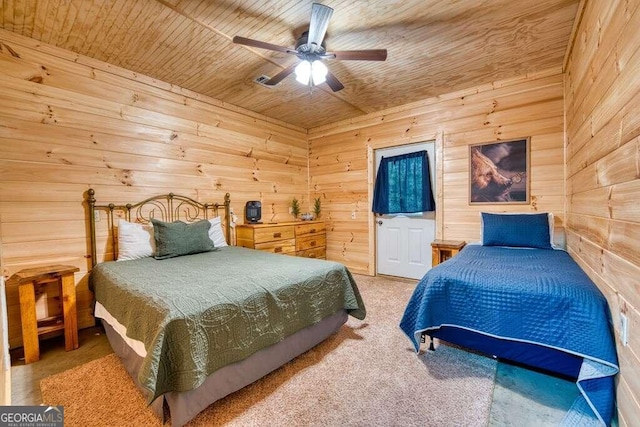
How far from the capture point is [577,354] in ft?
4.53

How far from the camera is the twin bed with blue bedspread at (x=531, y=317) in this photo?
134 centimetres

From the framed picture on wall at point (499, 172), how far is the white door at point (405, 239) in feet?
1.70

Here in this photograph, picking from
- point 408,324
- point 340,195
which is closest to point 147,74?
point 340,195

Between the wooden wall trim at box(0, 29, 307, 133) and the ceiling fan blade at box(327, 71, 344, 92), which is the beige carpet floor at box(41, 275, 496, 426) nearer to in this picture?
the ceiling fan blade at box(327, 71, 344, 92)

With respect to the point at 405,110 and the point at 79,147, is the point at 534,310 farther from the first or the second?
the point at 79,147

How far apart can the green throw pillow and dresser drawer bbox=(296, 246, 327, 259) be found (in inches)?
62.5

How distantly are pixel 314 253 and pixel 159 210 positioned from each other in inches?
88.9

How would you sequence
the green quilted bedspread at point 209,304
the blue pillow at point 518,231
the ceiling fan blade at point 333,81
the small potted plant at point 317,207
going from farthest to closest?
the small potted plant at point 317,207, the blue pillow at point 518,231, the ceiling fan blade at point 333,81, the green quilted bedspread at point 209,304

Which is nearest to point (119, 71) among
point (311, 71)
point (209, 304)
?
point (311, 71)

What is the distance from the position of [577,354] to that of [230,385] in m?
1.81

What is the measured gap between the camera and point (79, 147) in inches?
98.1

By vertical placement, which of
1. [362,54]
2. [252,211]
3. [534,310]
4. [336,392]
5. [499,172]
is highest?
→ [362,54]

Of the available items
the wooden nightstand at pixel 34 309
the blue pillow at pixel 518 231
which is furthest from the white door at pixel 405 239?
the wooden nightstand at pixel 34 309

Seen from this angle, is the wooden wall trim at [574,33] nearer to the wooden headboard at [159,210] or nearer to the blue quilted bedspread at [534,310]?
the blue quilted bedspread at [534,310]
